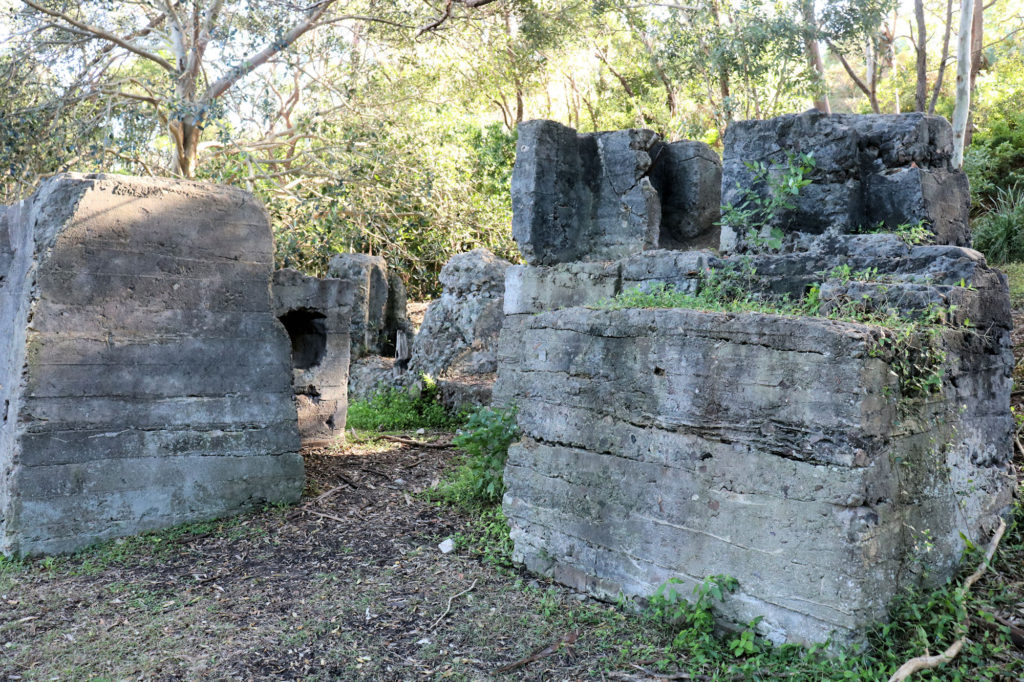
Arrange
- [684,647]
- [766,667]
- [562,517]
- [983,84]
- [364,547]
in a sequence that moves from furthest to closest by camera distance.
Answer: [983,84] < [364,547] < [562,517] < [684,647] < [766,667]

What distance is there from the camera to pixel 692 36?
1425 centimetres

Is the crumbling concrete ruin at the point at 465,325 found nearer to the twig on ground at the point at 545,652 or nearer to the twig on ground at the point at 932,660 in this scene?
the twig on ground at the point at 545,652

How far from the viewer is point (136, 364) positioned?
17.0 ft

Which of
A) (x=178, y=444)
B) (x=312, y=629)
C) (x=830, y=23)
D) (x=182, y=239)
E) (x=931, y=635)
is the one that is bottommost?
(x=312, y=629)

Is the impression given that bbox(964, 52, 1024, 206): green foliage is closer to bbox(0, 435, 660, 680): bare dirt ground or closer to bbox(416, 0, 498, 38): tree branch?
bbox(416, 0, 498, 38): tree branch

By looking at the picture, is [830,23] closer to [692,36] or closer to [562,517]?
[692,36]

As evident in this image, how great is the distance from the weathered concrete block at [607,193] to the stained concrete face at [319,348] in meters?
2.20

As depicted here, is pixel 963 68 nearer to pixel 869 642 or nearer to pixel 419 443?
pixel 419 443

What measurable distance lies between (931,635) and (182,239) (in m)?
4.94

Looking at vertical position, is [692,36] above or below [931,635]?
above

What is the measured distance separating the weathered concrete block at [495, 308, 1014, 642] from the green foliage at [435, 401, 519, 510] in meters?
1.04

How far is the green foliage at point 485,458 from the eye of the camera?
5.73 metres

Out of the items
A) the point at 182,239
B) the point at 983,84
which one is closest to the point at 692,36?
the point at 983,84

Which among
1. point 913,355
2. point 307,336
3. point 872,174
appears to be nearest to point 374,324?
point 307,336
